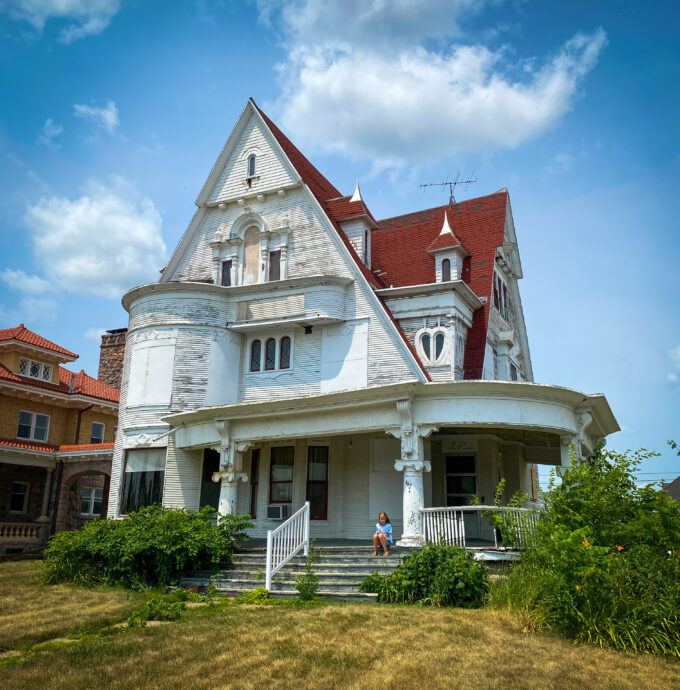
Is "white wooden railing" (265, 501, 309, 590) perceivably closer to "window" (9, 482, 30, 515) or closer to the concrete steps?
the concrete steps

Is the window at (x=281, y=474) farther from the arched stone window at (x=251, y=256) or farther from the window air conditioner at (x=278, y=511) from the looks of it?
the arched stone window at (x=251, y=256)

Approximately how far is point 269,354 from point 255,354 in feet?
1.71

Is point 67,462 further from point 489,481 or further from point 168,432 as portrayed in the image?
point 489,481

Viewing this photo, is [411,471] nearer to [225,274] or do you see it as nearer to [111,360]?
[225,274]

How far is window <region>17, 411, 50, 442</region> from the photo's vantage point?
33.3 metres

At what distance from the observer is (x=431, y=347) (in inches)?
832

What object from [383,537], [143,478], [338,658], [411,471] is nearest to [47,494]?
[143,478]

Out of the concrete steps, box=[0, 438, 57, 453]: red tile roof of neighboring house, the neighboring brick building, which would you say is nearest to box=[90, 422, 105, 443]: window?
the neighboring brick building

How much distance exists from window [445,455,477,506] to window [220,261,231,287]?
9.23m

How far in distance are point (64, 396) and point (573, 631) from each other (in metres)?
29.7

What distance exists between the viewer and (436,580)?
1225 cm

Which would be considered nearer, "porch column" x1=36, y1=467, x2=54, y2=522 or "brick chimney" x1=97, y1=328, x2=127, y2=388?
"porch column" x1=36, y1=467, x2=54, y2=522

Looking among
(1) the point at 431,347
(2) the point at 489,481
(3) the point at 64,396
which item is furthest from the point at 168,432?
(3) the point at 64,396

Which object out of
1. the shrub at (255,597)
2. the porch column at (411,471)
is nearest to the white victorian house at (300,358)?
the porch column at (411,471)
